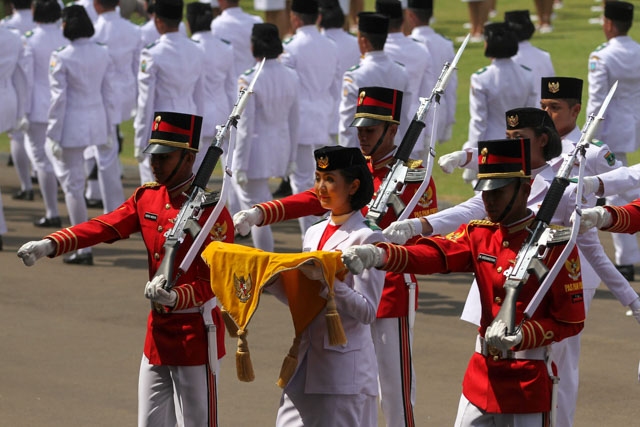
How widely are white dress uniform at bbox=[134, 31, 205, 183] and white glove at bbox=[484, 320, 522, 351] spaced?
22.7ft

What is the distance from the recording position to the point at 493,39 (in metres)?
10.9

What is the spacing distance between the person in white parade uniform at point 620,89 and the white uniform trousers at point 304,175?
111 inches

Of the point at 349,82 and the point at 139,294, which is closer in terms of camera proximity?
the point at 139,294

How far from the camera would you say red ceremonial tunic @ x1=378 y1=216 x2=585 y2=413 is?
4828mm

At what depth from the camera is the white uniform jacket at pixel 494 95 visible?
10.8 meters

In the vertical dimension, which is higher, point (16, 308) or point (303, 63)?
point (303, 63)

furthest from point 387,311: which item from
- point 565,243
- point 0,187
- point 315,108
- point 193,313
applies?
point 0,187

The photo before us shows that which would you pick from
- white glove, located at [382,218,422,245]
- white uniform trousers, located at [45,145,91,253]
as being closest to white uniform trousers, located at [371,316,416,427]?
white glove, located at [382,218,422,245]

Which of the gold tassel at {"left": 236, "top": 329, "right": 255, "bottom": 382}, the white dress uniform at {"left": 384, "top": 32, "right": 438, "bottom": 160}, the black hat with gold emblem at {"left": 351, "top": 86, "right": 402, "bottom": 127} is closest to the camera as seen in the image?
the gold tassel at {"left": 236, "top": 329, "right": 255, "bottom": 382}

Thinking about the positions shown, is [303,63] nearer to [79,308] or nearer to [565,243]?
[79,308]

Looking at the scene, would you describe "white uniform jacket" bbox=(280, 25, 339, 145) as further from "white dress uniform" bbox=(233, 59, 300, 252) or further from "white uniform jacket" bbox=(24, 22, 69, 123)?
"white uniform jacket" bbox=(24, 22, 69, 123)

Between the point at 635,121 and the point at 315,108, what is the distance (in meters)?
3.22

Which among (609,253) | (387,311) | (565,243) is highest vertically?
(565,243)

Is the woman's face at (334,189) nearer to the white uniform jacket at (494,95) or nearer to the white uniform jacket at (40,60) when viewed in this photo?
the white uniform jacket at (494,95)
